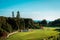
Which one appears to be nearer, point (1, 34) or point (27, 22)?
point (1, 34)

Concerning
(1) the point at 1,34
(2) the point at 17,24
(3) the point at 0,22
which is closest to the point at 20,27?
(2) the point at 17,24

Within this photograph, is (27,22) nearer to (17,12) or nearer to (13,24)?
(17,12)

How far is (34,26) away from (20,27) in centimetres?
960

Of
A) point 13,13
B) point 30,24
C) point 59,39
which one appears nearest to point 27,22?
point 30,24

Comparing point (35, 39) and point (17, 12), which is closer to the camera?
point (35, 39)

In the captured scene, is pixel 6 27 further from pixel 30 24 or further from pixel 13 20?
pixel 30 24

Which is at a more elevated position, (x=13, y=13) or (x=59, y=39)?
(x=13, y=13)

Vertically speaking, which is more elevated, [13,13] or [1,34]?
[13,13]

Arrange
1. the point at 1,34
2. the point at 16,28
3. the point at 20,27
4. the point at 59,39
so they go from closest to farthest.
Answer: the point at 59,39, the point at 1,34, the point at 16,28, the point at 20,27

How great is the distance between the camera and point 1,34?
32.3 metres

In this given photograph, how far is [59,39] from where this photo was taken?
2414 cm

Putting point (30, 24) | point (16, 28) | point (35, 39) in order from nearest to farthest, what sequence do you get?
point (35, 39)
point (16, 28)
point (30, 24)

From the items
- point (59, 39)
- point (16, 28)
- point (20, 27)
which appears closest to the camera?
point (59, 39)

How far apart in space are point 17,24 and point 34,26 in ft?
35.2
